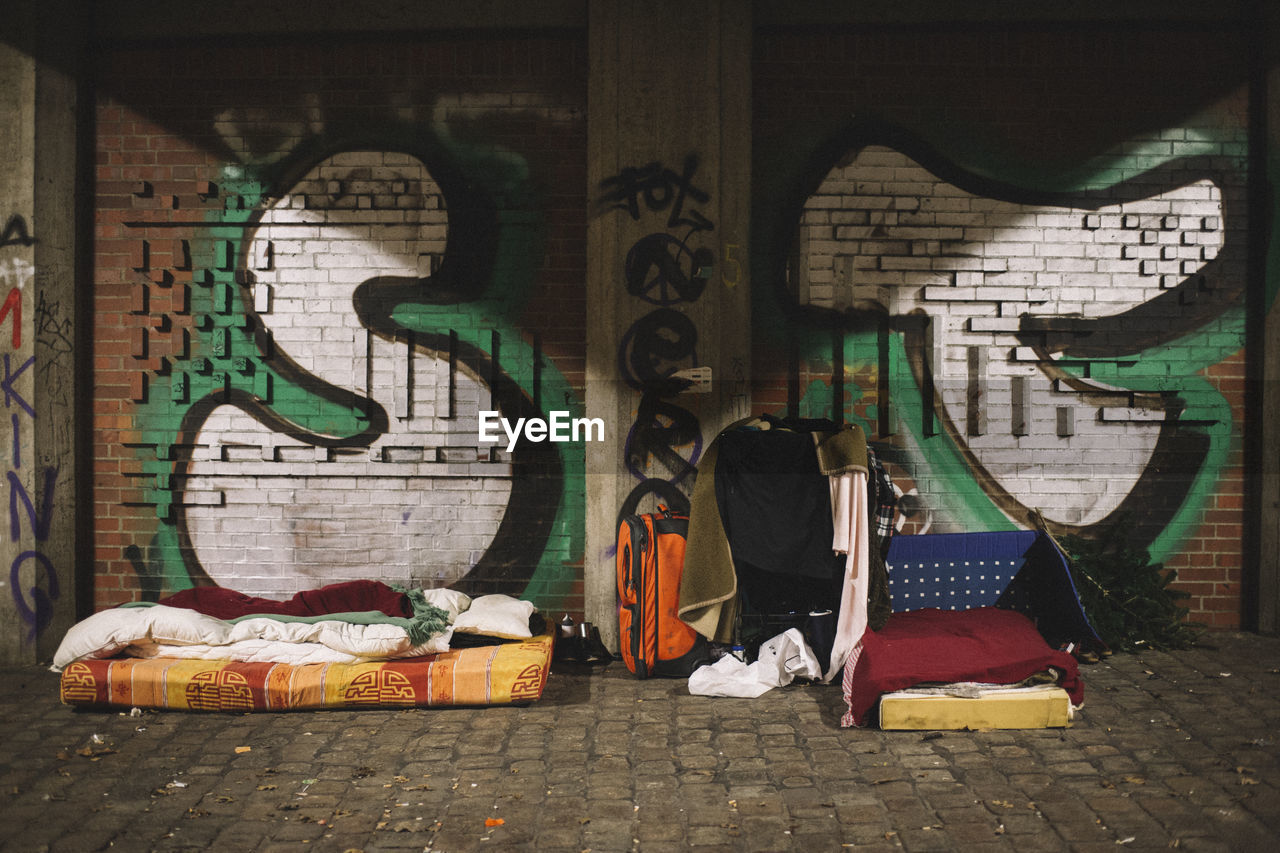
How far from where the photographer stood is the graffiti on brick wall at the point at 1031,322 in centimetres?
Result: 566

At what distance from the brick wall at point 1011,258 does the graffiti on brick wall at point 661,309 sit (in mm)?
470

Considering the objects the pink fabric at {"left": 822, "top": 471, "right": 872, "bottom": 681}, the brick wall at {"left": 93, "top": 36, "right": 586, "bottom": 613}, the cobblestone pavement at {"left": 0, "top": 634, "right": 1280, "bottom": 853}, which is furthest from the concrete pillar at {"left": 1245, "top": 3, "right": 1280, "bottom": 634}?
the brick wall at {"left": 93, "top": 36, "right": 586, "bottom": 613}

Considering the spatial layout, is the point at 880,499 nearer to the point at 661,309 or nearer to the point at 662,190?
the point at 661,309

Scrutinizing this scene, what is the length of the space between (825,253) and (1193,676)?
315 cm

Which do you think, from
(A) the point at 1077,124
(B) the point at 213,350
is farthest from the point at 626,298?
(A) the point at 1077,124

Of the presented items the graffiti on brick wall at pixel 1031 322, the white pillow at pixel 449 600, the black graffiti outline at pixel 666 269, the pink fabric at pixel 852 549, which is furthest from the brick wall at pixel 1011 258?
the white pillow at pixel 449 600

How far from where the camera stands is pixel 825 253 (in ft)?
18.6

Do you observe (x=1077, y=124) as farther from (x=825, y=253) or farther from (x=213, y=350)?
(x=213, y=350)

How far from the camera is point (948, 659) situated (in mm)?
4289

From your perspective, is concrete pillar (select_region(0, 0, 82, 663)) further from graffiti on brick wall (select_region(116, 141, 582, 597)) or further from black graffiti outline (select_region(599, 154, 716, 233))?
black graffiti outline (select_region(599, 154, 716, 233))

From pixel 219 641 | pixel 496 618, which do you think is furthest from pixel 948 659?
pixel 219 641

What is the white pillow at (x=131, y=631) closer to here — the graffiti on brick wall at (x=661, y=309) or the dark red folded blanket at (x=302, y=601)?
the dark red folded blanket at (x=302, y=601)

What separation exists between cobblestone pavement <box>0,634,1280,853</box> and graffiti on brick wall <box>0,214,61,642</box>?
90cm

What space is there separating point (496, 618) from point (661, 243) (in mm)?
2447
